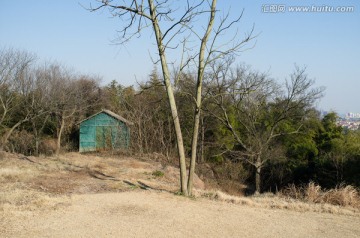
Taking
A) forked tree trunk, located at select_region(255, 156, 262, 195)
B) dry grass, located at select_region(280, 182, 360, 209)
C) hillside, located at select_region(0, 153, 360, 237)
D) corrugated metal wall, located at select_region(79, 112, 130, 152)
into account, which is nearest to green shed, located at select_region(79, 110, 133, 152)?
corrugated metal wall, located at select_region(79, 112, 130, 152)

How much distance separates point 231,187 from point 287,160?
521 cm

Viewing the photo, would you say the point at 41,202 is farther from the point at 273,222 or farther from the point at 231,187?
the point at 231,187

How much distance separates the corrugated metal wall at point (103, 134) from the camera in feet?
78.6

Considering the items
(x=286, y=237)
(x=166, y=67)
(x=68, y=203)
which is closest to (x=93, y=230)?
(x=68, y=203)

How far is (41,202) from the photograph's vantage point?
7.29 meters

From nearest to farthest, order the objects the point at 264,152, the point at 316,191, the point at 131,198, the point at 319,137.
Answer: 1. the point at 131,198
2. the point at 316,191
3. the point at 264,152
4. the point at 319,137

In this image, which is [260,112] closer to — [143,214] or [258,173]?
[258,173]

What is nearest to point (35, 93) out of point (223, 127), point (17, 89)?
point (17, 89)

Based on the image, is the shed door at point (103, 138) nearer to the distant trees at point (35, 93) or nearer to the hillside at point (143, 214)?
Answer: the distant trees at point (35, 93)

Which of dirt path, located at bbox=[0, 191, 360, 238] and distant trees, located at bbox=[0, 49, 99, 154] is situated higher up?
distant trees, located at bbox=[0, 49, 99, 154]

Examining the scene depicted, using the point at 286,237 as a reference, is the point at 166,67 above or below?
above

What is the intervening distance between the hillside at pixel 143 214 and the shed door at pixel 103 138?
46.2 feet

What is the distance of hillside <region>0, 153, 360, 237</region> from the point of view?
5.95 meters

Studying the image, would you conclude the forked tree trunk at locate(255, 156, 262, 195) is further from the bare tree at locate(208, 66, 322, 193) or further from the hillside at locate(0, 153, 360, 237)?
the hillside at locate(0, 153, 360, 237)
